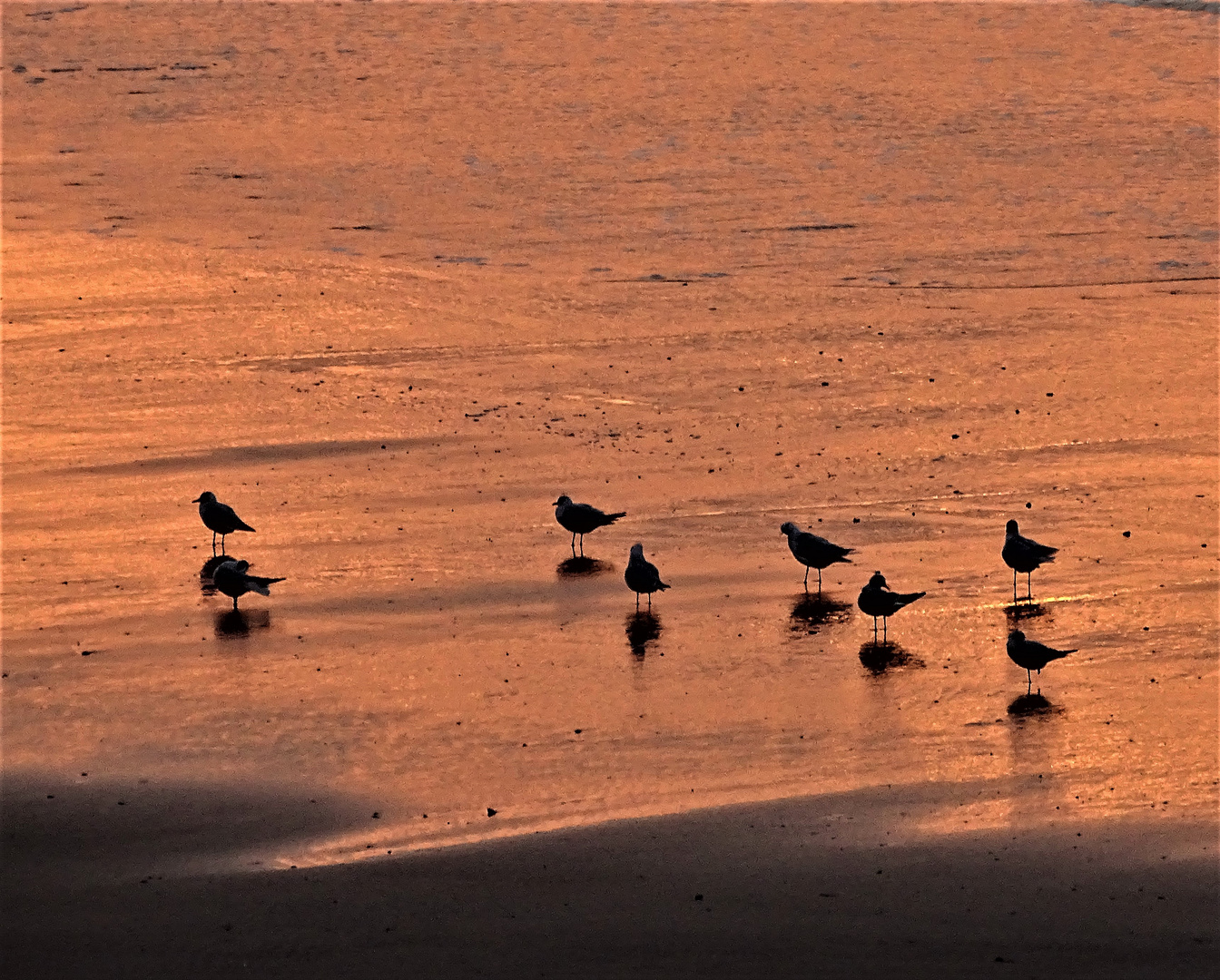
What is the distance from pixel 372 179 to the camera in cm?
2594

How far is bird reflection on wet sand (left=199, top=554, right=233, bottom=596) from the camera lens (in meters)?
13.6

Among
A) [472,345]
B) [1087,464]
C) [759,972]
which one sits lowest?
[759,972]

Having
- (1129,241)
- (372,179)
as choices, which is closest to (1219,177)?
(1129,241)

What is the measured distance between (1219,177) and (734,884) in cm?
1813

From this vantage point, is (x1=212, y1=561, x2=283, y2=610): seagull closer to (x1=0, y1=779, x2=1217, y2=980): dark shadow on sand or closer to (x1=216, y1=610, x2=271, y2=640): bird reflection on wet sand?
(x1=216, y1=610, x2=271, y2=640): bird reflection on wet sand

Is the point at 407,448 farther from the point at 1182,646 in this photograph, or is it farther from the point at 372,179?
the point at 372,179

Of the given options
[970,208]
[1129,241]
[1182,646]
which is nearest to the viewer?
[1182,646]

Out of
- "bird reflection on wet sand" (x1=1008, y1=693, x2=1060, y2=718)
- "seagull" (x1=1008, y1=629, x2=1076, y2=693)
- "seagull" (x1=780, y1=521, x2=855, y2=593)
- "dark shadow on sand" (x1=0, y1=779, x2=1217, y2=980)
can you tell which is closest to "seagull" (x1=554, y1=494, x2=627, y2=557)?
"seagull" (x1=780, y1=521, x2=855, y2=593)

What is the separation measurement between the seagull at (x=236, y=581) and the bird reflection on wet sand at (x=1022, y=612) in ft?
16.1

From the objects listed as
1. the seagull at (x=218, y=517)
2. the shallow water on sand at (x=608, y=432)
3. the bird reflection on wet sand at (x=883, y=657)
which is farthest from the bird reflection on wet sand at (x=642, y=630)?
the seagull at (x=218, y=517)

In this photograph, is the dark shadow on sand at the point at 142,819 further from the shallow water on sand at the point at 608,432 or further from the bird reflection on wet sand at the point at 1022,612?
the bird reflection on wet sand at the point at 1022,612

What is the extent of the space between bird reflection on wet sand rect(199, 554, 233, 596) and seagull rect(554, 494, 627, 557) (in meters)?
2.39

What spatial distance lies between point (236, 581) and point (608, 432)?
4.36 meters

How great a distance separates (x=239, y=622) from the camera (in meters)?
13.0
